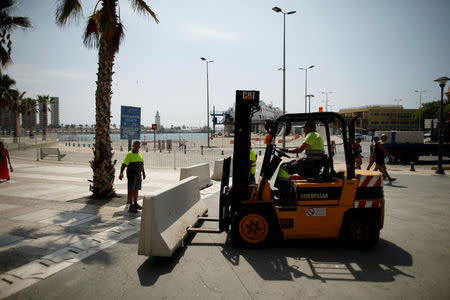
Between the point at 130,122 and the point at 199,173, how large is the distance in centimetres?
304

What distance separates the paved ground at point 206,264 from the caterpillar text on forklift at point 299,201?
290mm

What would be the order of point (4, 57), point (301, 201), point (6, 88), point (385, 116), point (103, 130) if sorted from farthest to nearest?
point (385, 116) → point (6, 88) → point (4, 57) → point (103, 130) → point (301, 201)

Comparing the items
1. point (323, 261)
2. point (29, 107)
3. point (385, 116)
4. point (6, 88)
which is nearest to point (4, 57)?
point (323, 261)

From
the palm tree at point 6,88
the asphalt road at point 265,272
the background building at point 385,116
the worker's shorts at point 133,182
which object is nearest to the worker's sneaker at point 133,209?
the worker's shorts at point 133,182

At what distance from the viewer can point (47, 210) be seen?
7.29 m

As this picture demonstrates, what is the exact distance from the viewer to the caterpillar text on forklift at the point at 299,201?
480 cm

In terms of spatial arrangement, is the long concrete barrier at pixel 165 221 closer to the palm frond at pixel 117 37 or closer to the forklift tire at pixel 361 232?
the forklift tire at pixel 361 232

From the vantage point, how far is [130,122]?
9945 millimetres

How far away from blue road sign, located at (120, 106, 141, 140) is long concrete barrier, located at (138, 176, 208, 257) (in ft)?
16.3

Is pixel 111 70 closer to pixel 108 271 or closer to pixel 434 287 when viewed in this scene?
pixel 108 271

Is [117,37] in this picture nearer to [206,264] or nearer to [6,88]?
[206,264]

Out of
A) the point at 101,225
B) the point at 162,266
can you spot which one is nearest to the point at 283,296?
the point at 162,266

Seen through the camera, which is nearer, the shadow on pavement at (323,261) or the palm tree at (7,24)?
the shadow on pavement at (323,261)

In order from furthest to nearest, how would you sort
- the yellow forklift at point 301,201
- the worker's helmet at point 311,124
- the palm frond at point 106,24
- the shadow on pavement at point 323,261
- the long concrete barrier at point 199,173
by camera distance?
the long concrete barrier at point 199,173 → the palm frond at point 106,24 → the worker's helmet at point 311,124 → the yellow forklift at point 301,201 → the shadow on pavement at point 323,261
